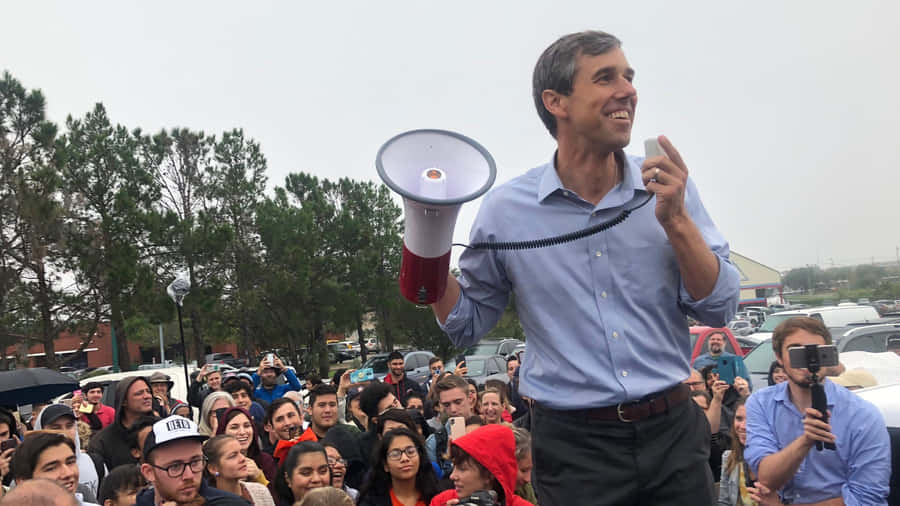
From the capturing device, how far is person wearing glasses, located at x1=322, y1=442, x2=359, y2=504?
17.3 feet

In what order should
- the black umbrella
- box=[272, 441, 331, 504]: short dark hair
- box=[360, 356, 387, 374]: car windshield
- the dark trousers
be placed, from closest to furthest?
the dark trousers
box=[272, 441, 331, 504]: short dark hair
the black umbrella
box=[360, 356, 387, 374]: car windshield

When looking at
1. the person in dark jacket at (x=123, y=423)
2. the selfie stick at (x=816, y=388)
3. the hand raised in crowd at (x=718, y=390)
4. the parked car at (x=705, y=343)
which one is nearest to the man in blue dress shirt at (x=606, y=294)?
the selfie stick at (x=816, y=388)

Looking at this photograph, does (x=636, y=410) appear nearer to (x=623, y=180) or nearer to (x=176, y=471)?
(x=623, y=180)

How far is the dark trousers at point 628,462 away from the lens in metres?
1.76

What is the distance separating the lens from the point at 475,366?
1612 cm

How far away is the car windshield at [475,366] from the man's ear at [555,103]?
45.3ft

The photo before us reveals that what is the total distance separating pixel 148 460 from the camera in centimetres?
424

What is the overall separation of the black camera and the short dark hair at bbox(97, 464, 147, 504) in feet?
7.69

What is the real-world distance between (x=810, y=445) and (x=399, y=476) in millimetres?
2676

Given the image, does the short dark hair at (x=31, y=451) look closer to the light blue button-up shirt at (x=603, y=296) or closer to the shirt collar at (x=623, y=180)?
the light blue button-up shirt at (x=603, y=296)

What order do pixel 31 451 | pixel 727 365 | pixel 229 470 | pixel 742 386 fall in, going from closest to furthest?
pixel 31 451, pixel 229 470, pixel 742 386, pixel 727 365

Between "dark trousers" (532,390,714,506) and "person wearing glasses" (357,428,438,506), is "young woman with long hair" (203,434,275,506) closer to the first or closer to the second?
"person wearing glasses" (357,428,438,506)

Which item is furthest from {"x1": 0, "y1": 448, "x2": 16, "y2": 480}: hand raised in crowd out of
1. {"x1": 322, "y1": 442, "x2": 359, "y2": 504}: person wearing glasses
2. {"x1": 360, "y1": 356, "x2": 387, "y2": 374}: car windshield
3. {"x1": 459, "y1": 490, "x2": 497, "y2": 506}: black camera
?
{"x1": 360, "y1": 356, "x2": 387, "y2": 374}: car windshield

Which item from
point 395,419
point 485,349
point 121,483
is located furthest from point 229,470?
point 485,349
